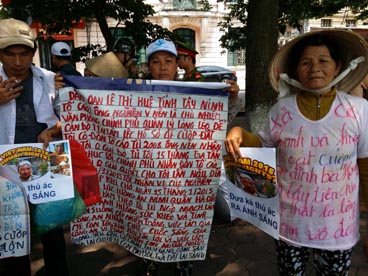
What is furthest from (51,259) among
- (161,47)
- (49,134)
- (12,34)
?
(161,47)

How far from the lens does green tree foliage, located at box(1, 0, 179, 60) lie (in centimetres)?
566

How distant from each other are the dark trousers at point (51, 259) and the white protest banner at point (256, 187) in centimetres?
128

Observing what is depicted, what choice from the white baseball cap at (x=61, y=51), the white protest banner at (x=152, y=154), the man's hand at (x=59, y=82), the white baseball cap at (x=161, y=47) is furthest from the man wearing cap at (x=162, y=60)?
the white baseball cap at (x=61, y=51)

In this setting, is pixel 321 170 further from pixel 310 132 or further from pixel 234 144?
pixel 234 144

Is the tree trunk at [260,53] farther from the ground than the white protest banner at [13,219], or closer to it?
farther from the ground

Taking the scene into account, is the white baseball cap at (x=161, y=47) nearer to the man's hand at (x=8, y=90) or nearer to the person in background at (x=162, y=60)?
the person in background at (x=162, y=60)

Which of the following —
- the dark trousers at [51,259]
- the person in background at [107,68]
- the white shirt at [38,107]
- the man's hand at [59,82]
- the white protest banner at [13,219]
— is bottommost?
the dark trousers at [51,259]

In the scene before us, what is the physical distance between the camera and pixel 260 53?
4.97 metres

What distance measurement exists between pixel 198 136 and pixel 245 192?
1.48 feet

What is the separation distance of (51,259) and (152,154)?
1.12 meters

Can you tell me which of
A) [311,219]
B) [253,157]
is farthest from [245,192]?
[311,219]

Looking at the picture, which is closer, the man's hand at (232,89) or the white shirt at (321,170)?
the white shirt at (321,170)

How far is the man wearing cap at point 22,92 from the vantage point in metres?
2.10

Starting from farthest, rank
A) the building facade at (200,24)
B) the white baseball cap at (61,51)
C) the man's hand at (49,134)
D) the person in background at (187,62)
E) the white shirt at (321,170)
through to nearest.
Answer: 1. the building facade at (200,24)
2. the white baseball cap at (61,51)
3. the person in background at (187,62)
4. the man's hand at (49,134)
5. the white shirt at (321,170)
